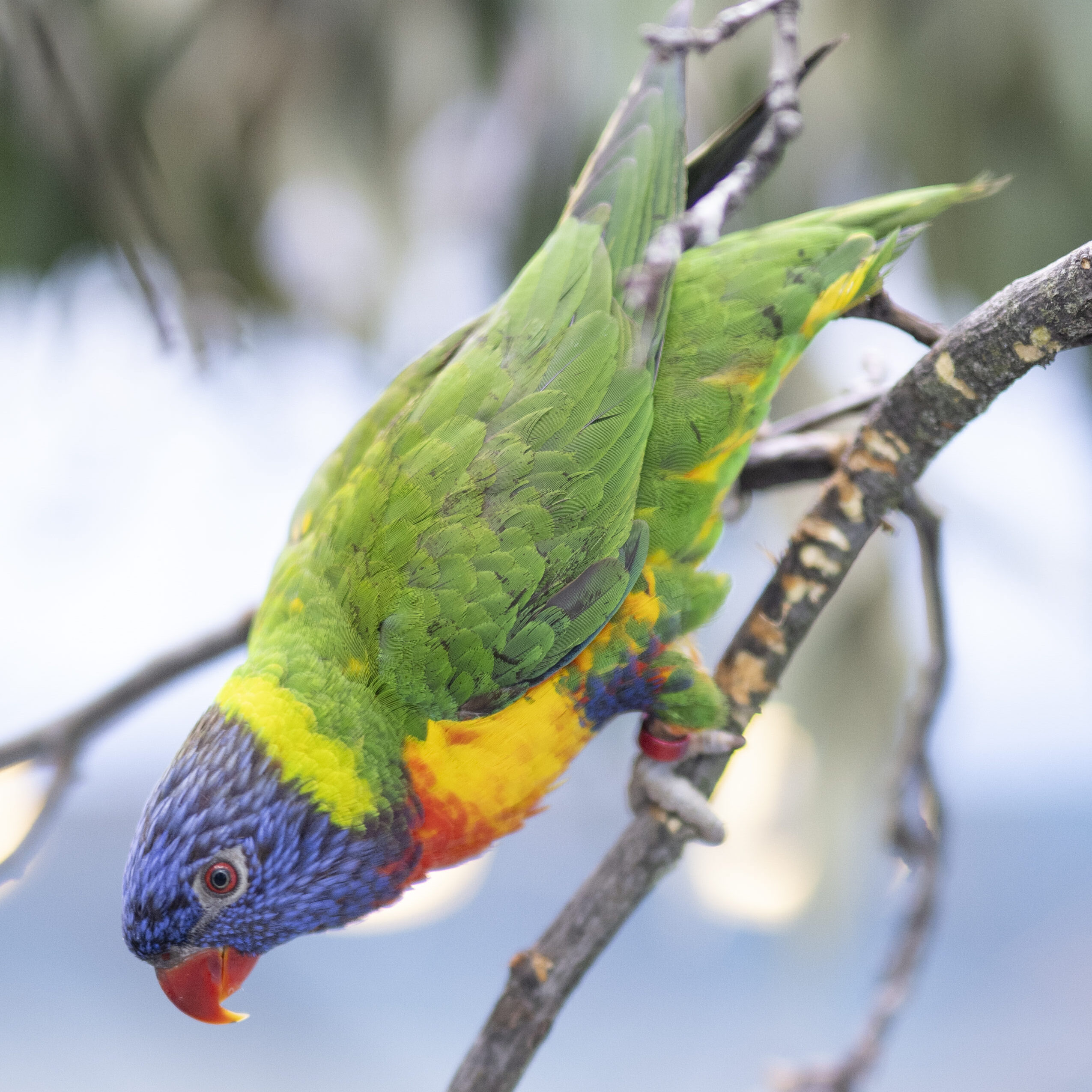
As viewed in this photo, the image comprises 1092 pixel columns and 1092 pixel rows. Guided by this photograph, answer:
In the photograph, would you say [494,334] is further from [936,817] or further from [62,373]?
[62,373]

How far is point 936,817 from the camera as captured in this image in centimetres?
128

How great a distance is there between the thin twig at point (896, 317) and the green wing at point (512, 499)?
0.26 metres

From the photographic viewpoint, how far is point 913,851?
50.6 inches

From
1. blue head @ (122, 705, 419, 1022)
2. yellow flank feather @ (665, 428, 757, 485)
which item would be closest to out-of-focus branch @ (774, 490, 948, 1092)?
yellow flank feather @ (665, 428, 757, 485)

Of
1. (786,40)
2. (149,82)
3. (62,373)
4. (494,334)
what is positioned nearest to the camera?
(786,40)

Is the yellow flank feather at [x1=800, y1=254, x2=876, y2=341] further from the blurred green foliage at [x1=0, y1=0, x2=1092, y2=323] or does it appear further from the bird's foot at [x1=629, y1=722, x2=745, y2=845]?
the blurred green foliage at [x1=0, y1=0, x2=1092, y2=323]

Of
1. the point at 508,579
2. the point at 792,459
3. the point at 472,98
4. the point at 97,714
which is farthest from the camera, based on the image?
the point at 472,98

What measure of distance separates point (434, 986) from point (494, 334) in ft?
9.15

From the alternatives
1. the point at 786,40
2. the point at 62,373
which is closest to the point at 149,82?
the point at 62,373

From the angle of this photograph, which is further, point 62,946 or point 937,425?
point 62,946

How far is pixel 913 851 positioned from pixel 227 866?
95cm

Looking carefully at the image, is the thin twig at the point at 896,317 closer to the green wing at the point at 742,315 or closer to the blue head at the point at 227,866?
the green wing at the point at 742,315

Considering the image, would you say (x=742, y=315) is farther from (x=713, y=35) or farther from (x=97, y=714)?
(x=97, y=714)

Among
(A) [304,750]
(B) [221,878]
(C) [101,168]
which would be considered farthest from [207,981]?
(C) [101,168]
